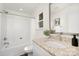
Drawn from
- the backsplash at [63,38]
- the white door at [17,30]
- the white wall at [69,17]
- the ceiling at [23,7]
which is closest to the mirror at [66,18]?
the white wall at [69,17]

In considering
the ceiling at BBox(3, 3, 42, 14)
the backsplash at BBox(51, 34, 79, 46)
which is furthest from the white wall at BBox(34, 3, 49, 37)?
the backsplash at BBox(51, 34, 79, 46)

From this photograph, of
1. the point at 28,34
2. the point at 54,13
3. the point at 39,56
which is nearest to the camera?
the point at 39,56

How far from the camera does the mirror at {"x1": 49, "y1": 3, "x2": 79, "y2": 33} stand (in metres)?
1.43

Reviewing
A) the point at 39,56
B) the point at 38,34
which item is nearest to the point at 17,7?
the point at 38,34

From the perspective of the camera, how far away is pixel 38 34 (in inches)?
68.0

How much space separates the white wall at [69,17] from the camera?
1.42 metres

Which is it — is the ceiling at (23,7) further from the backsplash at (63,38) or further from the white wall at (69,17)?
the backsplash at (63,38)

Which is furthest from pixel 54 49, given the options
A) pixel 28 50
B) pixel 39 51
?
pixel 28 50

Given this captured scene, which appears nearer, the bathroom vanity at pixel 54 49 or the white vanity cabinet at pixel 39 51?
the bathroom vanity at pixel 54 49

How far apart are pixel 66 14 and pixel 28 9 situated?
67cm

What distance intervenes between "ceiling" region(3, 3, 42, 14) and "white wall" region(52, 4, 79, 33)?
47cm

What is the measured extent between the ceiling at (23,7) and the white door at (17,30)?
0.13m

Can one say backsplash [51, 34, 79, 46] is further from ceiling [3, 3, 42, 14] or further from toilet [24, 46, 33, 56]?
ceiling [3, 3, 42, 14]

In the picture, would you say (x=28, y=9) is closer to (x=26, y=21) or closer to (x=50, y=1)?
(x=26, y=21)
